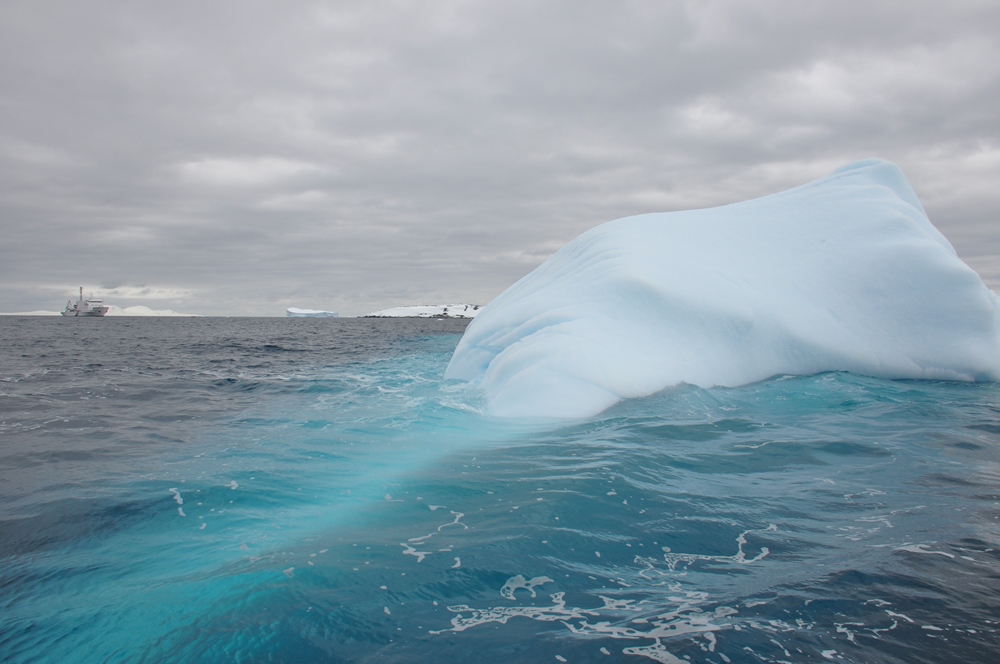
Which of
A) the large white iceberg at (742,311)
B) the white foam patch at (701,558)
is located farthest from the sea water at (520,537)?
the large white iceberg at (742,311)

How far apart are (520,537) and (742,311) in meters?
6.71

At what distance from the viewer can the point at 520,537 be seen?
372 centimetres

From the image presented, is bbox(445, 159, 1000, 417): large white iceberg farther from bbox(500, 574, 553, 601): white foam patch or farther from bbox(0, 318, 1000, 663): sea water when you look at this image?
bbox(500, 574, 553, 601): white foam patch

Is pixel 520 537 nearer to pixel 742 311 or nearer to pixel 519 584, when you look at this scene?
pixel 519 584

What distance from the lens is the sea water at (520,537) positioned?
8.66 ft

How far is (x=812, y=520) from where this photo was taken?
3891mm

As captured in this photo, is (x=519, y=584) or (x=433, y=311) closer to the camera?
(x=519, y=584)

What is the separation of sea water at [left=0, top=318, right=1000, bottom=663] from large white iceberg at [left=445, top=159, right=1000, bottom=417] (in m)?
0.81

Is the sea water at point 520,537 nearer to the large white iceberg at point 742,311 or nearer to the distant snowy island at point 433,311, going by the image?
the large white iceberg at point 742,311

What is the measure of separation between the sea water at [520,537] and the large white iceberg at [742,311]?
806 mm

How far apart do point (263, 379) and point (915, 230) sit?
14.5m

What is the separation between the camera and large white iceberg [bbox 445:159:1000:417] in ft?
26.7

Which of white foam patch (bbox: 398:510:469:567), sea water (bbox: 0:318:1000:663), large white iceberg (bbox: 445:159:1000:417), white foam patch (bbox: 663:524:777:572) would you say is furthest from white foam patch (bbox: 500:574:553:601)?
large white iceberg (bbox: 445:159:1000:417)

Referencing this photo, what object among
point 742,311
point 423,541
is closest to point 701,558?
point 423,541
